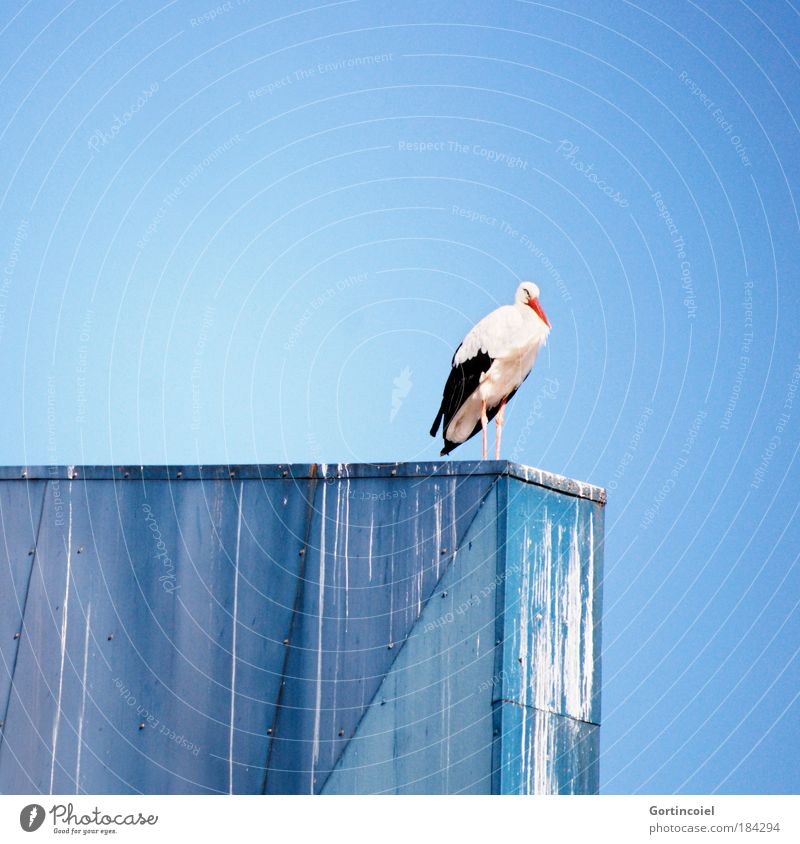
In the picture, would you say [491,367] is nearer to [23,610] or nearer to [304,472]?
[304,472]

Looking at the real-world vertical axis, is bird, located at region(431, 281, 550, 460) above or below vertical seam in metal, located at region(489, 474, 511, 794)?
above

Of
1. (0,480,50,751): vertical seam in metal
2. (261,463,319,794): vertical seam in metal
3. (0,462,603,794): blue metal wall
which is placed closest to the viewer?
(0,462,603,794): blue metal wall

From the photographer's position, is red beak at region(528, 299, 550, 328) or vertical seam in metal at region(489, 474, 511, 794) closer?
vertical seam in metal at region(489, 474, 511, 794)

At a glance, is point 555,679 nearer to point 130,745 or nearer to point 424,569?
point 424,569

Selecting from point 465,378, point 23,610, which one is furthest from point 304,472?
point 465,378

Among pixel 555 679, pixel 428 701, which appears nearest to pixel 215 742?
pixel 428 701

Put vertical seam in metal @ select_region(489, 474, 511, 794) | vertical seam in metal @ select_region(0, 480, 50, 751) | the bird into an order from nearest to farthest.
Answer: vertical seam in metal @ select_region(489, 474, 511, 794)
vertical seam in metal @ select_region(0, 480, 50, 751)
the bird

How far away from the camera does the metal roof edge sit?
1283cm

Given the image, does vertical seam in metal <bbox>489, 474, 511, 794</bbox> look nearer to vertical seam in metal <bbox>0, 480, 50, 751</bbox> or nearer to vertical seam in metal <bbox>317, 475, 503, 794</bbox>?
vertical seam in metal <bbox>317, 475, 503, 794</bbox>

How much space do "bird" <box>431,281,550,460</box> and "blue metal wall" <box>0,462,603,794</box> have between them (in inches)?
166

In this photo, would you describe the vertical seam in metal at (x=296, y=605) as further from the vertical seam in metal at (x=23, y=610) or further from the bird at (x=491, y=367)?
the bird at (x=491, y=367)

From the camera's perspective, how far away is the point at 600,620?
13.3 metres

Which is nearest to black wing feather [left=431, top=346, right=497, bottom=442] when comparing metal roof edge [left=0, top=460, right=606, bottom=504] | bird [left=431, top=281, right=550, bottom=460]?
bird [left=431, top=281, right=550, bottom=460]

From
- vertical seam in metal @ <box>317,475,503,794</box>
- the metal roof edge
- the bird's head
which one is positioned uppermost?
the bird's head
